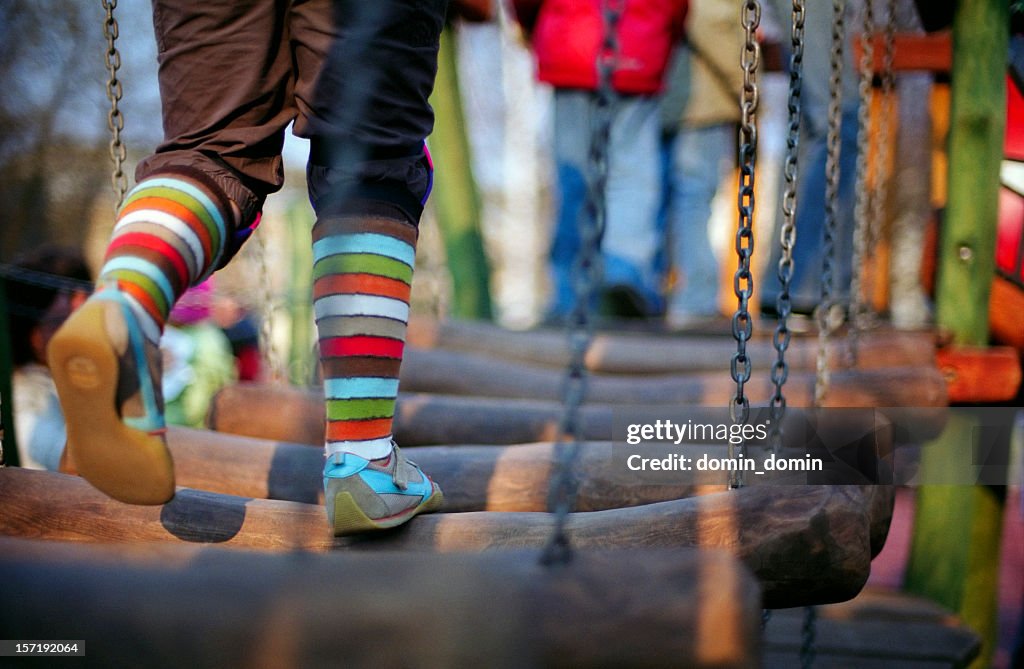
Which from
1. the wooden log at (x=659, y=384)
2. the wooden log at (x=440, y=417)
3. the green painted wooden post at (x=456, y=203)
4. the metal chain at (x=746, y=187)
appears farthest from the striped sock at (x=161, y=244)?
the green painted wooden post at (x=456, y=203)

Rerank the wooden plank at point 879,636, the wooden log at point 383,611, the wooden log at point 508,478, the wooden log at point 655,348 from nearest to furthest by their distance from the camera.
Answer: the wooden log at point 383,611
the wooden log at point 508,478
the wooden plank at point 879,636
the wooden log at point 655,348

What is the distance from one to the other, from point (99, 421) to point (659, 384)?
5.54 ft

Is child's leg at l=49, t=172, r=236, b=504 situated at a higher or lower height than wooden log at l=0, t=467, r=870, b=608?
higher

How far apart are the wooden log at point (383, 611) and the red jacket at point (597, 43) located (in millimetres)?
2555

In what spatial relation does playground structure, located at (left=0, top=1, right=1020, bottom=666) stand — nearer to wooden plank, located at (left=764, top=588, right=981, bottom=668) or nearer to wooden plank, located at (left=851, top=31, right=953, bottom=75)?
wooden plank, located at (left=764, top=588, right=981, bottom=668)

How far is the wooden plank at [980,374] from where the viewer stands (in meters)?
2.46

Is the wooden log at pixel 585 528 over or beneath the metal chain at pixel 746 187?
beneath

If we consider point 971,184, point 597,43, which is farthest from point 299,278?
point 971,184

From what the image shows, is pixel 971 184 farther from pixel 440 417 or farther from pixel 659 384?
pixel 440 417

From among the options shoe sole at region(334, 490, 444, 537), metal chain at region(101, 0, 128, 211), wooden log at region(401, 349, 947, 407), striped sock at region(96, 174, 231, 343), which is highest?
metal chain at region(101, 0, 128, 211)

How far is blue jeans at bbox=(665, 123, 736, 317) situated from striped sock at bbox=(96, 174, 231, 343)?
244 centimetres

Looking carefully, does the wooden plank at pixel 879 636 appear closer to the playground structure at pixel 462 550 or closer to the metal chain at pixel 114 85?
the playground structure at pixel 462 550

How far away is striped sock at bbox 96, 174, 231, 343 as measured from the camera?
0.93m

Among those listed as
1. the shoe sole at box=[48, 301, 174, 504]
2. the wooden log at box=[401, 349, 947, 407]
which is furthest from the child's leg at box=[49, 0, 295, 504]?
the wooden log at box=[401, 349, 947, 407]
